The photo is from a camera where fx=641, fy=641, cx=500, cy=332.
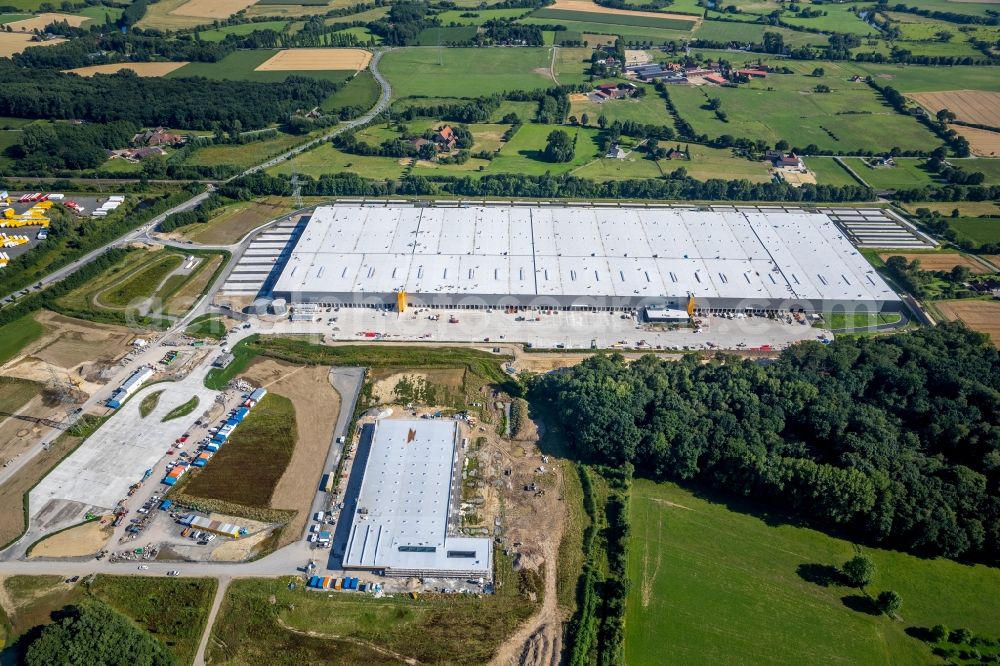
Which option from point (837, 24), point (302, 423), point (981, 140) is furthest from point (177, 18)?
point (981, 140)

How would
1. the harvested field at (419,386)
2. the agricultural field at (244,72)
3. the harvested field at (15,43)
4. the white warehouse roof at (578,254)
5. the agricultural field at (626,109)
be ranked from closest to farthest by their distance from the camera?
the harvested field at (419,386)
the white warehouse roof at (578,254)
the agricultural field at (626,109)
the agricultural field at (244,72)
the harvested field at (15,43)

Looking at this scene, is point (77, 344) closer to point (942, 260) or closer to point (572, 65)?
point (942, 260)

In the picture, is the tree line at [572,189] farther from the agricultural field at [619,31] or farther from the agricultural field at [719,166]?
the agricultural field at [619,31]

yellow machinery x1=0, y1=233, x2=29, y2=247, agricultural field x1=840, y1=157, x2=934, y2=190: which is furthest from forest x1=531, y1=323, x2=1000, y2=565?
yellow machinery x1=0, y1=233, x2=29, y2=247

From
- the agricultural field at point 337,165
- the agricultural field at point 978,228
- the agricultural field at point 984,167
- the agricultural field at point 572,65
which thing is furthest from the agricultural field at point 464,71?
the agricultural field at point 978,228

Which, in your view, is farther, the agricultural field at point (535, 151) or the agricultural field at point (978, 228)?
the agricultural field at point (535, 151)

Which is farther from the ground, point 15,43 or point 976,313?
point 15,43

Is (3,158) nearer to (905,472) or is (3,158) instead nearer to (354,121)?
(354,121)
